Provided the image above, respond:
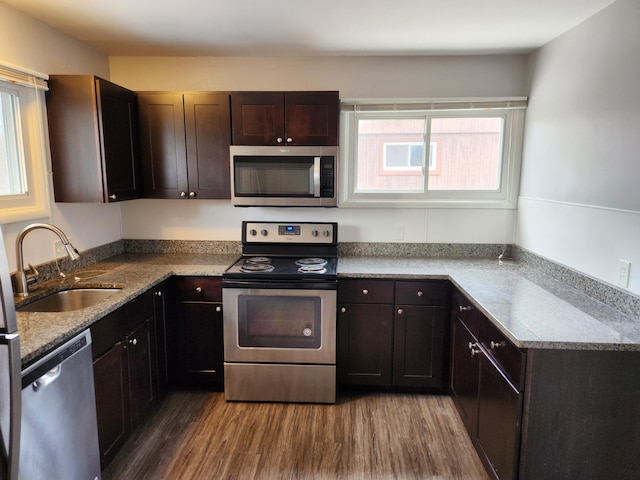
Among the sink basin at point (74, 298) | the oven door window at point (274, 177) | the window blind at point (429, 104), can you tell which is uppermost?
the window blind at point (429, 104)

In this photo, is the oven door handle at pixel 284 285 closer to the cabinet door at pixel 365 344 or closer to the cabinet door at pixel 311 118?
the cabinet door at pixel 365 344

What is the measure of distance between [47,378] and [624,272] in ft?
8.18

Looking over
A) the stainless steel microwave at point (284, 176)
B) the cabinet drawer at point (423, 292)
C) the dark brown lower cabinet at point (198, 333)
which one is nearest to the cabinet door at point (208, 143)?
the stainless steel microwave at point (284, 176)

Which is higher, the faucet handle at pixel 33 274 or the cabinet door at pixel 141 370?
the faucet handle at pixel 33 274

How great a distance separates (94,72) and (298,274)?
6.60ft

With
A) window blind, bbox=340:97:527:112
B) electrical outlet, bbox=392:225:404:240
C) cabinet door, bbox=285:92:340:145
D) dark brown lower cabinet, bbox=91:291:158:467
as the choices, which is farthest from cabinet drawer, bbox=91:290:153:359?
window blind, bbox=340:97:527:112

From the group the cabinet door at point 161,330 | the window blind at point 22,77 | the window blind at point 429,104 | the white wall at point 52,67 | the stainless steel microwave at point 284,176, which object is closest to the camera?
the window blind at point 22,77

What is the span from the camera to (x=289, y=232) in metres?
3.09

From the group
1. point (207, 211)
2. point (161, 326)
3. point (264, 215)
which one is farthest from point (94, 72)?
point (161, 326)

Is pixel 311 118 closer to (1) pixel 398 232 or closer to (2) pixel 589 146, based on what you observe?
(1) pixel 398 232

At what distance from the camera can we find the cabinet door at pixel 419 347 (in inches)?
106

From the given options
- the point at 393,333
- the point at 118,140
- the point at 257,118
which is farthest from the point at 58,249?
the point at 393,333

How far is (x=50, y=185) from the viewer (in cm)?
241

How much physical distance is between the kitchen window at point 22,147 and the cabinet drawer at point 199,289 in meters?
0.89
